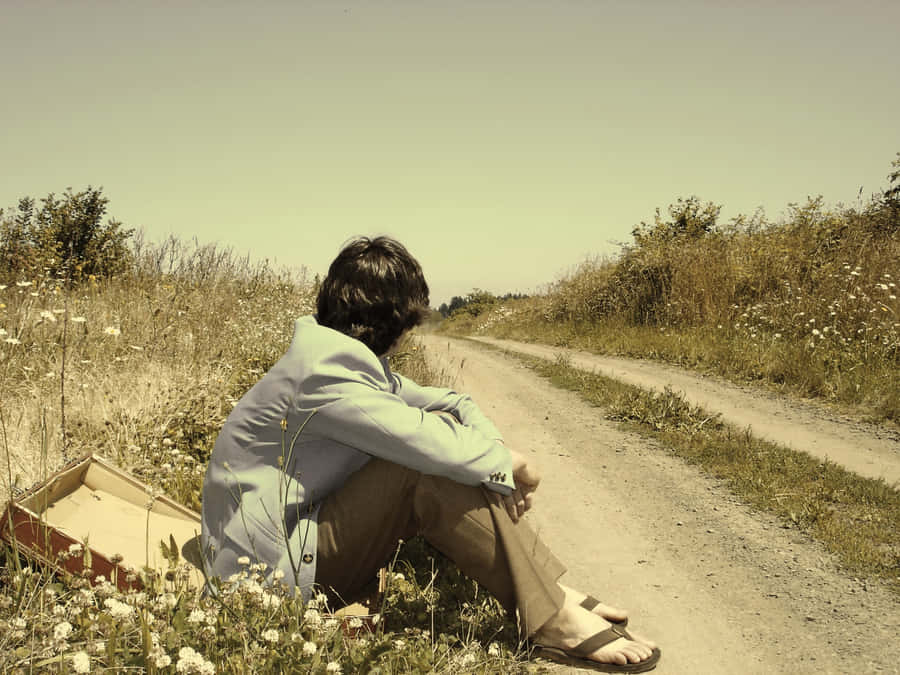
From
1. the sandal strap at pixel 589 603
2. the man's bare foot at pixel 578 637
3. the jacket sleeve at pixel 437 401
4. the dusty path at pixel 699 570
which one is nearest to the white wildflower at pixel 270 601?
the man's bare foot at pixel 578 637

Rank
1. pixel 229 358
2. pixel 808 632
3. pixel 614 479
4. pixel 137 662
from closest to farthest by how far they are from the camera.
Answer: pixel 137 662, pixel 808 632, pixel 614 479, pixel 229 358

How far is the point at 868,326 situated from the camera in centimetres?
760

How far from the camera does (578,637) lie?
2.50m

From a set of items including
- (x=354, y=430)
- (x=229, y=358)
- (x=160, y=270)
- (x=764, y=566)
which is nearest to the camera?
(x=354, y=430)

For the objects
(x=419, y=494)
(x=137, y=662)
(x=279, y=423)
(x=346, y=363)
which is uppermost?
(x=346, y=363)

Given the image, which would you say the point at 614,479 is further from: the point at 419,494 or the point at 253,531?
the point at 253,531

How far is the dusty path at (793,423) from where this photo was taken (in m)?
5.01

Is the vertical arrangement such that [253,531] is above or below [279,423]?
below

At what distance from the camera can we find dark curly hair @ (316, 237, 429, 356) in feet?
8.16

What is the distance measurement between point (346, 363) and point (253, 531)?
699 mm

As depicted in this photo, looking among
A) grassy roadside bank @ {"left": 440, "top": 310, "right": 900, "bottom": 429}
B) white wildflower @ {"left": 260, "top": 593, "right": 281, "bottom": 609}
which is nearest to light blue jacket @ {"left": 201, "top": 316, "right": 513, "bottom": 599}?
white wildflower @ {"left": 260, "top": 593, "right": 281, "bottom": 609}

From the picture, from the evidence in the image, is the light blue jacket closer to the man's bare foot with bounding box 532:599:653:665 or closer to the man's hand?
the man's hand

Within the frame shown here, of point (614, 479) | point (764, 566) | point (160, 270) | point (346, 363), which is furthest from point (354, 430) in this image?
point (160, 270)

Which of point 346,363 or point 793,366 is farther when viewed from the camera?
point 793,366
